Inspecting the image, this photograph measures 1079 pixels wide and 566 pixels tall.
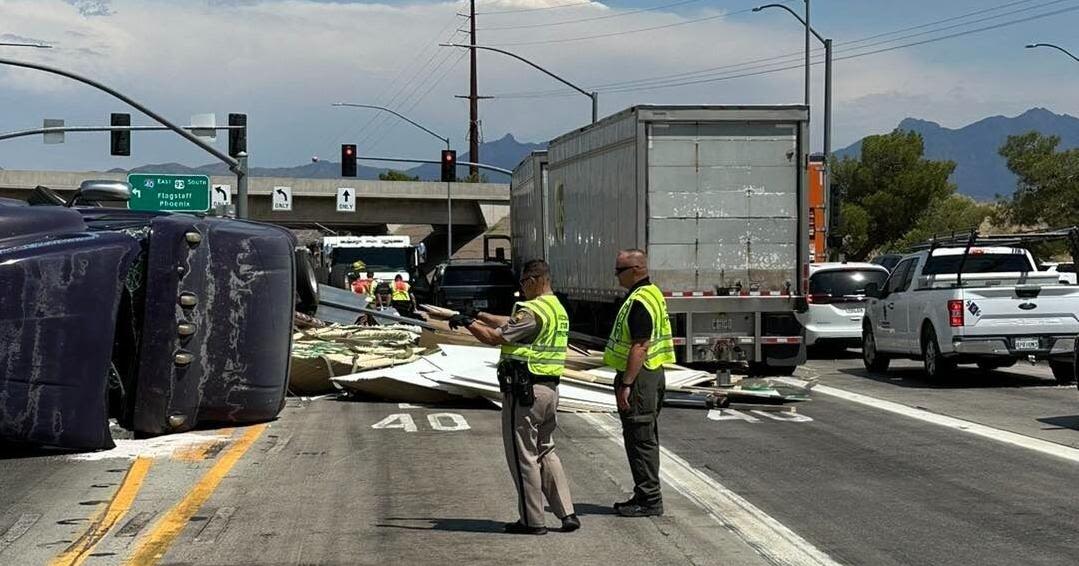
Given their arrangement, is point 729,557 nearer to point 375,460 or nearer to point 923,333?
point 375,460

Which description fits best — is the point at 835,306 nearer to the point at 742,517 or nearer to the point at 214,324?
the point at 214,324

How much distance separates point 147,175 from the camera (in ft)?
139

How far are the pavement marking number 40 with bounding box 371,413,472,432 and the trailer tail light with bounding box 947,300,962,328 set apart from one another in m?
7.35

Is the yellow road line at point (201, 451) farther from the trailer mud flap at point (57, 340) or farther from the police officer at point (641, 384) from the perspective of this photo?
the police officer at point (641, 384)

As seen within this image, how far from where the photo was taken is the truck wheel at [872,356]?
72.4ft

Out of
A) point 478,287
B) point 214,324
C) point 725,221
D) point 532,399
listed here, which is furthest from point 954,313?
point 478,287

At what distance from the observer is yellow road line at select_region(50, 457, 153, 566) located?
25.6 feet

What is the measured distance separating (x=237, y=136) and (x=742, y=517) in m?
29.9

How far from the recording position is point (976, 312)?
18.7 metres

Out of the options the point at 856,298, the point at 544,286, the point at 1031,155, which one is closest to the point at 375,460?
the point at 544,286

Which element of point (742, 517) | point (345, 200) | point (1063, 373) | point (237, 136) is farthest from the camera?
point (345, 200)

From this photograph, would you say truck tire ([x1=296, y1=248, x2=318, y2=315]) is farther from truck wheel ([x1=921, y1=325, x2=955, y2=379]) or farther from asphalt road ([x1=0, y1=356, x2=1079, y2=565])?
truck wheel ([x1=921, y1=325, x2=955, y2=379])

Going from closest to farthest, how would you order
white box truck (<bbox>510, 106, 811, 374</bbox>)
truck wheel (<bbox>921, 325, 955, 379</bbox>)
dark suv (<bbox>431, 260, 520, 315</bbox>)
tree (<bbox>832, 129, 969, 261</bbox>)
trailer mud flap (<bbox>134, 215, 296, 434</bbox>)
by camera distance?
trailer mud flap (<bbox>134, 215, 296, 434</bbox>) → truck wheel (<bbox>921, 325, 955, 379</bbox>) → white box truck (<bbox>510, 106, 811, 374</bbox>) → dark suv (<bbox>431, 260, 520, 315</bbox>) → tree (<bbox>832, 129, 969, 261</bbox>)

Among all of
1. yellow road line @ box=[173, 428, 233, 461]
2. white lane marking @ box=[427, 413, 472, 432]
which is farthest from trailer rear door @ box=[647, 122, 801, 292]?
yellow road line @ box=[173, 428, 233, 461]
